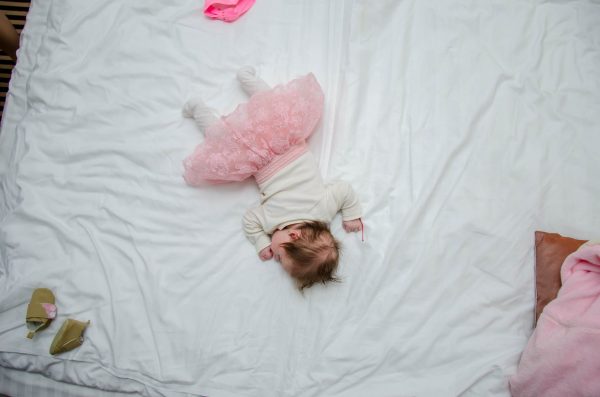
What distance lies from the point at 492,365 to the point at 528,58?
88cm

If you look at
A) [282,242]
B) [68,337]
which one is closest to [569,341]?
[282,242]

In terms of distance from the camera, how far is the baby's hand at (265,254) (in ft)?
3.52

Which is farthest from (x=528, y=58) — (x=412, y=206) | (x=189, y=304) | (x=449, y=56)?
(x=189, y=304)

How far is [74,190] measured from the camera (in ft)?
3.68

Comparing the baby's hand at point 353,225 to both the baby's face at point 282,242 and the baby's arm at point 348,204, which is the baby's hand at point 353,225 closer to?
the baby's arm at point 348,204

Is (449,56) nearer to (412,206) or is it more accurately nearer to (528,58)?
(528,58)

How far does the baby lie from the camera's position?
3.54ft

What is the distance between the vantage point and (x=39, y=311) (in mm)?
973

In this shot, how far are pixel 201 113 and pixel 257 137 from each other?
18 cm

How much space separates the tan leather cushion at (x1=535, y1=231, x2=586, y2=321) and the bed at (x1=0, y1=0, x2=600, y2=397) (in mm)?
30

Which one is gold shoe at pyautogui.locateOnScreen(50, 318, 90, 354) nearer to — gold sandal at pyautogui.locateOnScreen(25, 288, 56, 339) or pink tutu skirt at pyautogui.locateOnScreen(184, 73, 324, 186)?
gold sandal at pyautogui.locateOnScreen(25, 288, 56, 339)

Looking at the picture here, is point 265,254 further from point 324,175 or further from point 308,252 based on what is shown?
point 324,175

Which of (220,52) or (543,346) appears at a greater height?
(220,52)

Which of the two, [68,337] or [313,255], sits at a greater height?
[313,255]
